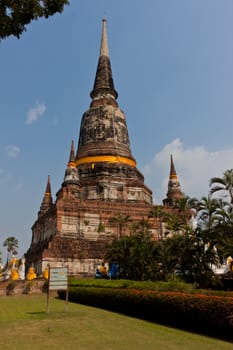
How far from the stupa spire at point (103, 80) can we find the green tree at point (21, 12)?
129 feet

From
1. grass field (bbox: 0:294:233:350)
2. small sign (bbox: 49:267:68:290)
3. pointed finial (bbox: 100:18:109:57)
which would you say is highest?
pointed finial (bbox: 100:18:109:57)

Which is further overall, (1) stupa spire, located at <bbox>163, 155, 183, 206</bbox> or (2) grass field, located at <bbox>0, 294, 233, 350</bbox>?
(1) stupa spire, located at <bbox>163, 155, 183, 206</bbox>

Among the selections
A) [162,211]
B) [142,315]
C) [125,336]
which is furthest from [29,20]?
[162,211]

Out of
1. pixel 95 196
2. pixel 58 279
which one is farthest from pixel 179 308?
pixel 95 196

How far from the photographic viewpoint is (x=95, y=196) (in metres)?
39.0

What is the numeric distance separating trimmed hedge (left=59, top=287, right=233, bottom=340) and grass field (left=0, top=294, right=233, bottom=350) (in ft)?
1.79

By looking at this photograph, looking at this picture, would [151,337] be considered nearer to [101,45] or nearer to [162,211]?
[162,211]

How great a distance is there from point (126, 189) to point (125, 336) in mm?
31277

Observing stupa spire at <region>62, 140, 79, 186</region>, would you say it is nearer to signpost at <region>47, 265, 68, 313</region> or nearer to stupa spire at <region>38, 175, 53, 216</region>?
stupa spire at <region>38, 175, 53, 216</region>

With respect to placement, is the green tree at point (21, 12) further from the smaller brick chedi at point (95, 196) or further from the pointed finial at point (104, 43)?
the pointed finial at point (104, 43)

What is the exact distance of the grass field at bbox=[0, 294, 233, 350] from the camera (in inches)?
284

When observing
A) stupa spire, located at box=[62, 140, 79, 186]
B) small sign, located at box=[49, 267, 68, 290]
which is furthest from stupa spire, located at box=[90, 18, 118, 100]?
small sign, located at box=[49, 267, 68, 290]

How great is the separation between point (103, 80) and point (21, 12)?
135ft

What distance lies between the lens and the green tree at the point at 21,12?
7426mm
